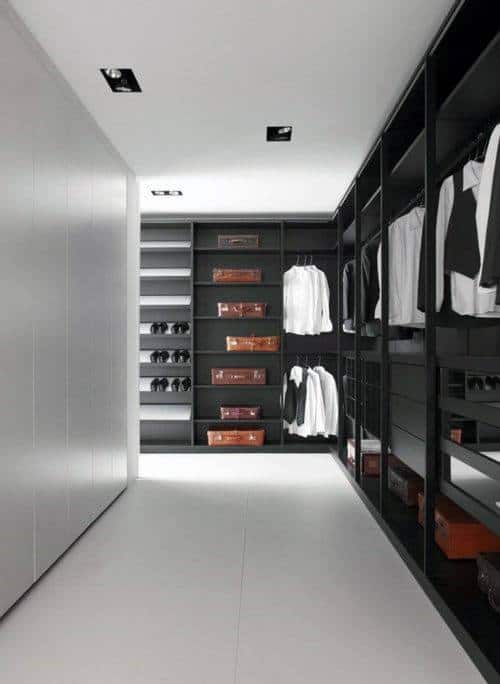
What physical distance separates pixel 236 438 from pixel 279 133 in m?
3.80

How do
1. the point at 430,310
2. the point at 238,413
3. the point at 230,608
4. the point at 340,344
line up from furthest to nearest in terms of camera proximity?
the point at 238,413
the point at 340,344
the point at 430,310
the point at 230,608

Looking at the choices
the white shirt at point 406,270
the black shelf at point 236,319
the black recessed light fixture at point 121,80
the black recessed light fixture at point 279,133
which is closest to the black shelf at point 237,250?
the black shelf at point 236,319

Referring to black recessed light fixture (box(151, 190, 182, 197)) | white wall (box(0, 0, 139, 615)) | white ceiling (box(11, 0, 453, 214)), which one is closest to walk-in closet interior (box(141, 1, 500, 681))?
white ceiling (box(11, 0, 453, 214))

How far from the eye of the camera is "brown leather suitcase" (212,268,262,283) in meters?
7.17

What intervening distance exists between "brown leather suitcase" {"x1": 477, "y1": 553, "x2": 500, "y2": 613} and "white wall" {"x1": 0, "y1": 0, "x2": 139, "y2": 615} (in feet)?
6.85

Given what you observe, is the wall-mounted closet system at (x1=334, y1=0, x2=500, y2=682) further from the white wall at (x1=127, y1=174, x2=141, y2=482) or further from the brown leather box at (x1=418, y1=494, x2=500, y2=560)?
the white wall at (x1=127, y1=174, x2=141, y2=482)

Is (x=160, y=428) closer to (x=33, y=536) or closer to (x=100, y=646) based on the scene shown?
(x=33, y=536)

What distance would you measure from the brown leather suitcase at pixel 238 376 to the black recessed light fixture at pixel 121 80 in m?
3.96

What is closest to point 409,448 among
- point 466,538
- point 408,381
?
point 408,381

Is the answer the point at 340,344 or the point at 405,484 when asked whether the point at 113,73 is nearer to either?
the point at 405,484

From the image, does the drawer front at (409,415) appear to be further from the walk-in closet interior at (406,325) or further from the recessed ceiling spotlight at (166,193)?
the recessed ceiling spotlight at (166,193)

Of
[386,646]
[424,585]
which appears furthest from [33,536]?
[424,585]

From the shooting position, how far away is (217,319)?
7.56 meters

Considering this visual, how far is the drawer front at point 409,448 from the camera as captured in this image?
3.38m
